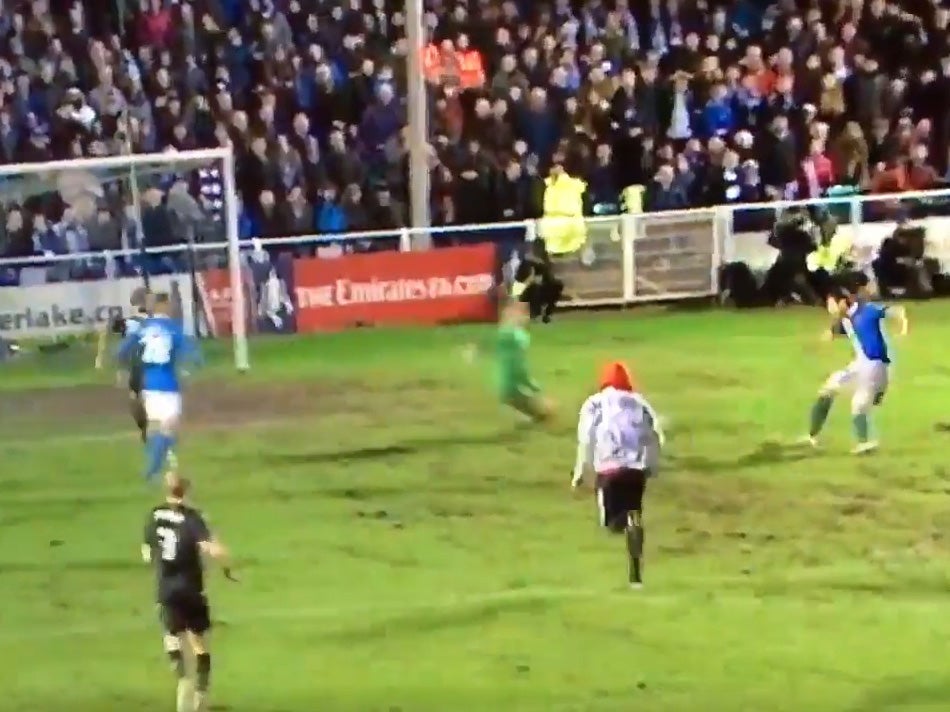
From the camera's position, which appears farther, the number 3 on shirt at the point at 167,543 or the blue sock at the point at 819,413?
the blue sock at the point at 819,413

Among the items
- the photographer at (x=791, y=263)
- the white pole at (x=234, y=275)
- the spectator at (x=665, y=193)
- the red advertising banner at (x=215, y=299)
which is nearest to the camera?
the white pole at (x=234, y=275)

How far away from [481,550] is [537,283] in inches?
488

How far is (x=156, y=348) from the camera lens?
16.9 metres

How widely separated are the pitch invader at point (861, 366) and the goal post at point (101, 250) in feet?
28.6

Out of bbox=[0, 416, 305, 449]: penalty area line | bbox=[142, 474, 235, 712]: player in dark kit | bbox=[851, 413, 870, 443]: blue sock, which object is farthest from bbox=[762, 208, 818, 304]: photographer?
bbox=[142, 474, 235, 712]: player in dark kit

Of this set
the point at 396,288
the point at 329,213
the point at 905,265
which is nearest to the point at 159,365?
the point at 396,288

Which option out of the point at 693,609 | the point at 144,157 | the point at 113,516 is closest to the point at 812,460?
the point at 693,609

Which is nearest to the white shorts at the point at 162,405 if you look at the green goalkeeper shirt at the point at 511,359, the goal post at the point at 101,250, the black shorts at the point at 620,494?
the green goalkeeper shirt at the point at 511,359

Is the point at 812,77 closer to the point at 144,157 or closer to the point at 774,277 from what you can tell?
the point at 774,277

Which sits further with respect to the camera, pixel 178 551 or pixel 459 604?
pixel 459 604

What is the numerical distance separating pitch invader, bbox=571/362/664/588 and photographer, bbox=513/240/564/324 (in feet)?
42.5

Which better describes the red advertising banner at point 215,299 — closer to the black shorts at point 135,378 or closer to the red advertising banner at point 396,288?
the red advertising banner at point 396,288

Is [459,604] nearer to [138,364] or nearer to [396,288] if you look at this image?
[138,364]

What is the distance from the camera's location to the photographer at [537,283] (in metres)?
26.7
